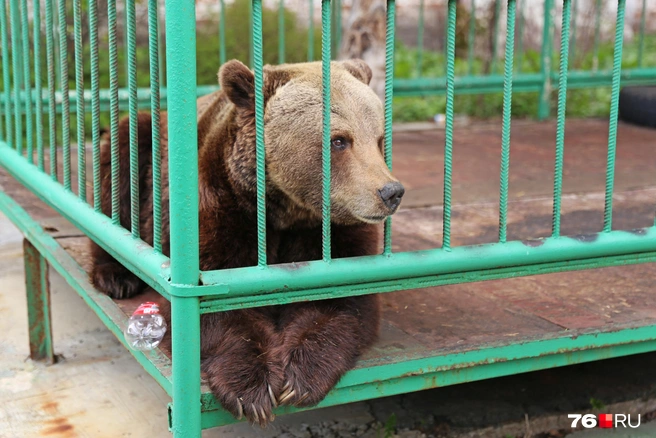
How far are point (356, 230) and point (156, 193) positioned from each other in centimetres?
90

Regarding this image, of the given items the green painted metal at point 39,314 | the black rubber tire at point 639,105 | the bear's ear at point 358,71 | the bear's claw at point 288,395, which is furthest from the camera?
the black rubber tire at point 639,105

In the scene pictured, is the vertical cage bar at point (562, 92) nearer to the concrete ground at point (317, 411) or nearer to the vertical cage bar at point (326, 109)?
the concrete ground at point (317, 411)

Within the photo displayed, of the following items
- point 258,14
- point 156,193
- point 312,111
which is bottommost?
point 156,193

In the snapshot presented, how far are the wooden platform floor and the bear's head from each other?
0.59 m

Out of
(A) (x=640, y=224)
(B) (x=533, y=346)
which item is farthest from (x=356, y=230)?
(A) (x=640, y=224)

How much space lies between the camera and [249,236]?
323 cm

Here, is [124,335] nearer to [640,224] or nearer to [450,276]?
[450,276]

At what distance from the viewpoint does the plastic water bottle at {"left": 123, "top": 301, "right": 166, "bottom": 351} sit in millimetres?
2943

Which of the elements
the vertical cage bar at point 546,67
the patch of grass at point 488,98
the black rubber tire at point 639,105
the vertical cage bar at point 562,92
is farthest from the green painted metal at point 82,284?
the patch of grass at point 488,98

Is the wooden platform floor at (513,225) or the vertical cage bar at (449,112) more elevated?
the vertical cage bar at (449,112)

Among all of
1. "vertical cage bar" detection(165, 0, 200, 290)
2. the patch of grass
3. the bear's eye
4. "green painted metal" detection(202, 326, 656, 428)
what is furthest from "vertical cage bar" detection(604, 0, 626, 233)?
the patch of grass

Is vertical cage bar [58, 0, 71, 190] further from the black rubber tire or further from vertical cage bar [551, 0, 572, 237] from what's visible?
the black rubber tire

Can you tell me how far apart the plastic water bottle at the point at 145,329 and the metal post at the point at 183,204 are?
17.2 inches

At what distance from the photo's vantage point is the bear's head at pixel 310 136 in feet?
9.43
